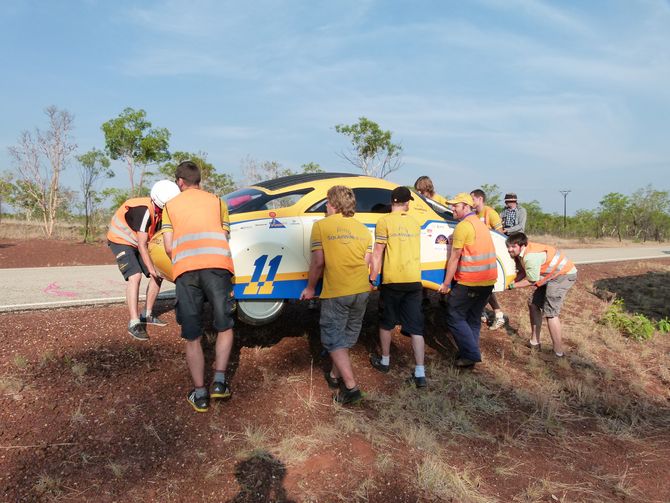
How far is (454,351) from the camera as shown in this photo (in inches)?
224

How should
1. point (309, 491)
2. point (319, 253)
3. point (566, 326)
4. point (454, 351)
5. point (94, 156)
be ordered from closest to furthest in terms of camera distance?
point (309, 491) → point (319, 253) → point (454, 351) → point (566, 326) → point (94, 156)

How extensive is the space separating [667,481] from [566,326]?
450cm

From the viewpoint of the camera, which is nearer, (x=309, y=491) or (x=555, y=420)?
(x=309, y=491)

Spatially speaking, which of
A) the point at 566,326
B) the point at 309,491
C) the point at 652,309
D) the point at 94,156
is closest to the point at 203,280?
the point at 309,491

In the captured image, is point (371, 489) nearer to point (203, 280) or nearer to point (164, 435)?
point (164, 435)

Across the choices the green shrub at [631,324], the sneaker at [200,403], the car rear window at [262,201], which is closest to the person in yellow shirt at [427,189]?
the car rear window at [262,201]

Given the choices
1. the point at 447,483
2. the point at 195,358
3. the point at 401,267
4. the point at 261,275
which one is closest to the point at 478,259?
the point at 401,267

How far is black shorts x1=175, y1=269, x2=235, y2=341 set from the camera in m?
3.43

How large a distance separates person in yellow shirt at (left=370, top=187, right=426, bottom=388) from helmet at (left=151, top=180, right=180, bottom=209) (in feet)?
6.60

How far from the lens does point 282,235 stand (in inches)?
169

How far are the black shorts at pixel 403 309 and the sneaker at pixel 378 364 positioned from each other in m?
0.46

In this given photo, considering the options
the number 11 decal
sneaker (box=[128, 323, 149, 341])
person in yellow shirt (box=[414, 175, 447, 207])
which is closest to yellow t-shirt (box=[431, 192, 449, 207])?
person in yellow shirt (box=[414, 175, 447, 207])

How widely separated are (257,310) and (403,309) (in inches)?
56.8

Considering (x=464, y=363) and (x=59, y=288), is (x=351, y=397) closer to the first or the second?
(x=464, y=363)
